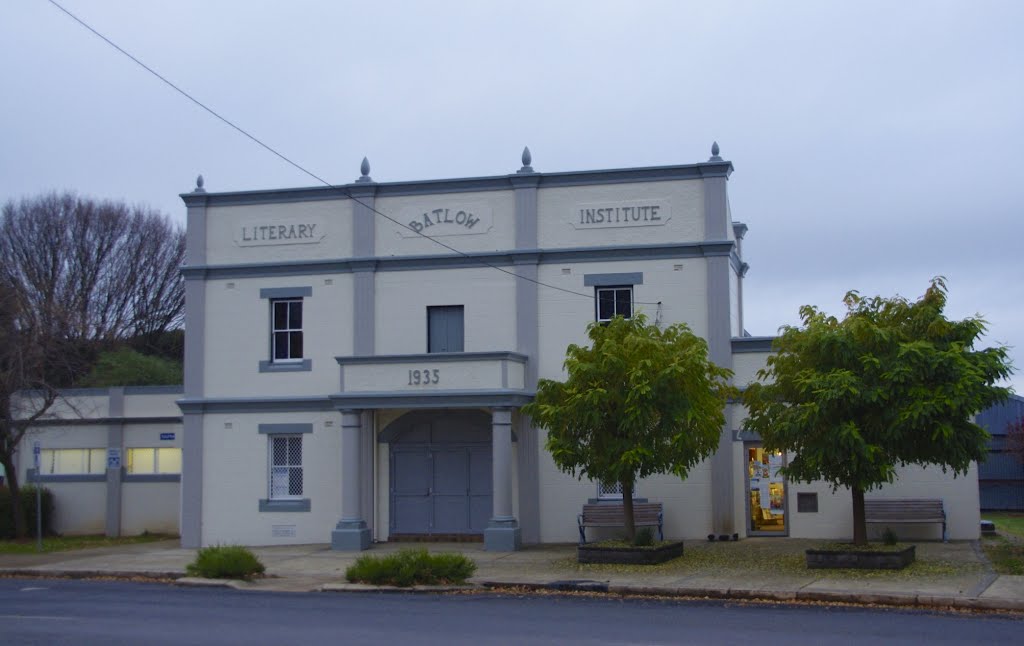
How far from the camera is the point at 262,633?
13.2 meters

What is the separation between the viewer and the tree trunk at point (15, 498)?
28.0m

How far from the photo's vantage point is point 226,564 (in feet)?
64.1

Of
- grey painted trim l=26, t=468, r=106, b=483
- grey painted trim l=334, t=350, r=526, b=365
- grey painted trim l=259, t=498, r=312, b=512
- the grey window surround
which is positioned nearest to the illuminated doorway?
grey painted trim l=334, t=350, r=526, b=365

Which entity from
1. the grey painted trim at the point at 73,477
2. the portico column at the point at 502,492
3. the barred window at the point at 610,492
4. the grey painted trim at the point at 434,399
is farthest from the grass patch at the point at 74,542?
the barred window at the point at 610,492

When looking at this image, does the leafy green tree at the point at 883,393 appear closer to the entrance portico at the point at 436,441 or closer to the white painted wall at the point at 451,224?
the entrance portico at the point at 436,441

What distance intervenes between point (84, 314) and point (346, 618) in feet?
132

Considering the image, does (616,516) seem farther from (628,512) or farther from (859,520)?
(859,520)

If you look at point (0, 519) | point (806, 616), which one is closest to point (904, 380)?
point (806, 616)

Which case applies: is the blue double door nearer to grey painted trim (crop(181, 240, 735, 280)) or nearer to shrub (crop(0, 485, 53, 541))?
grey painted trim (crop(181, 240, 735, 280))

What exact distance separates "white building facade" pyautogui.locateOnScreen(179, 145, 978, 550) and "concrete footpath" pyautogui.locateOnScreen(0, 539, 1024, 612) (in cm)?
101

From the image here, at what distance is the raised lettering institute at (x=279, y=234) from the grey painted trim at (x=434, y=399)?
13.4ft

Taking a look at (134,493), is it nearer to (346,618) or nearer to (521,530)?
(521,530)

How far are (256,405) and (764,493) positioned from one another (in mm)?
11336

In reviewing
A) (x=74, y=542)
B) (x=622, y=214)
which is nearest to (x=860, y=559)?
(x=622, y=214)
